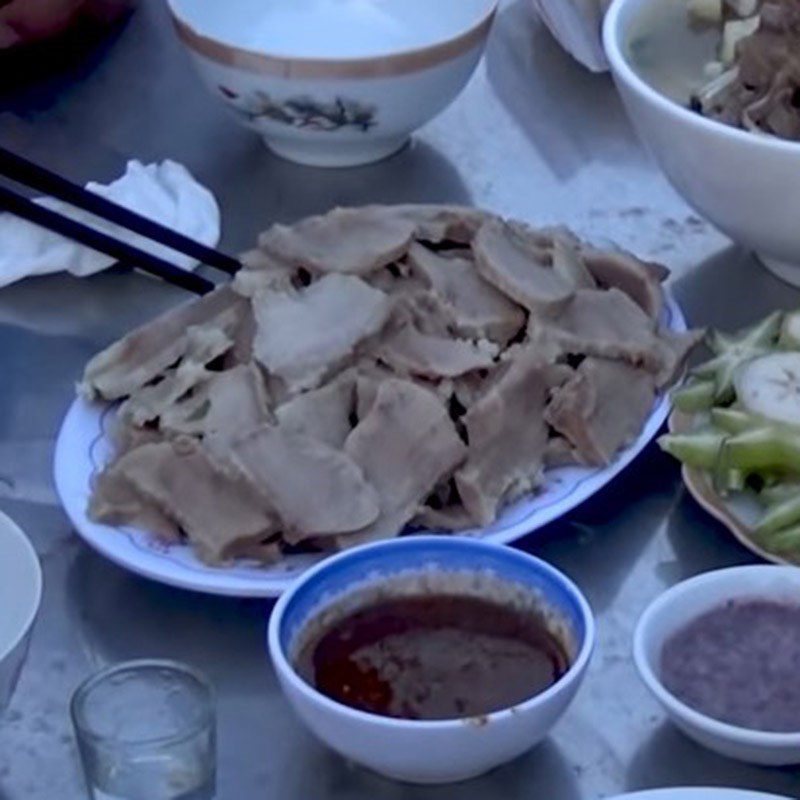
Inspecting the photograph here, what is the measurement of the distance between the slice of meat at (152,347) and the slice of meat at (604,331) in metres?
0.17

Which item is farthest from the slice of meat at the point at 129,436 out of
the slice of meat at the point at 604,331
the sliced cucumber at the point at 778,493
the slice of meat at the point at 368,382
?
the sliced cucumber at the point at 778,493

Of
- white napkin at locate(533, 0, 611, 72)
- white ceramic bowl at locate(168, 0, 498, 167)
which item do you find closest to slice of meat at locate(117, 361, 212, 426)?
white ceramic bowl at locate(168, 0, 498, 167)

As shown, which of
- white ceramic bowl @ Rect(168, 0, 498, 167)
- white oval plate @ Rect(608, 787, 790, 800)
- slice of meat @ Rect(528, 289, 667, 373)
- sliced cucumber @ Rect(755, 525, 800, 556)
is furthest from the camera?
white ceramic bowl @ Rect(168, 0, 498, 167)

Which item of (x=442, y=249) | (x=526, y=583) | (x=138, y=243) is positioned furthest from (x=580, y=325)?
(x=138, y=243)

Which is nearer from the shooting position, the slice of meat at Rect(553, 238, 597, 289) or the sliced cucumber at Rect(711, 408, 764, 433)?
the sliced cucumber at Rect(711, 408, 764, 433)

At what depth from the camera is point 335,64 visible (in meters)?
1.26

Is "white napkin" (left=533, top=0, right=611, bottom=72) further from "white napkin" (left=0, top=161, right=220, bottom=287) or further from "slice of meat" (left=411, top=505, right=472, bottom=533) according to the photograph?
"slice of meat" (left=411, top=505, right=472, bottom=533)

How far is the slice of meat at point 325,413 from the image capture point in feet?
3.17

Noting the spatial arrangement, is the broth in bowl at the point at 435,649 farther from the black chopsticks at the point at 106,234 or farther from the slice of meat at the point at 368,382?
the black chopsticks at the point at 106,234

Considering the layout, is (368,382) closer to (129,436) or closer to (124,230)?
(129,436)

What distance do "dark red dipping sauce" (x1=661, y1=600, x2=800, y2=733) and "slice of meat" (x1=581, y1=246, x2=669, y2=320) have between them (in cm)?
25

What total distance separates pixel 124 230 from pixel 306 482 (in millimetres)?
348

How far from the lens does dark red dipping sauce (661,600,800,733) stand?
0.84m

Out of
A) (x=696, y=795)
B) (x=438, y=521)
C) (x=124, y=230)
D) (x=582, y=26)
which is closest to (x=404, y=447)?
(x=438, y=521)
